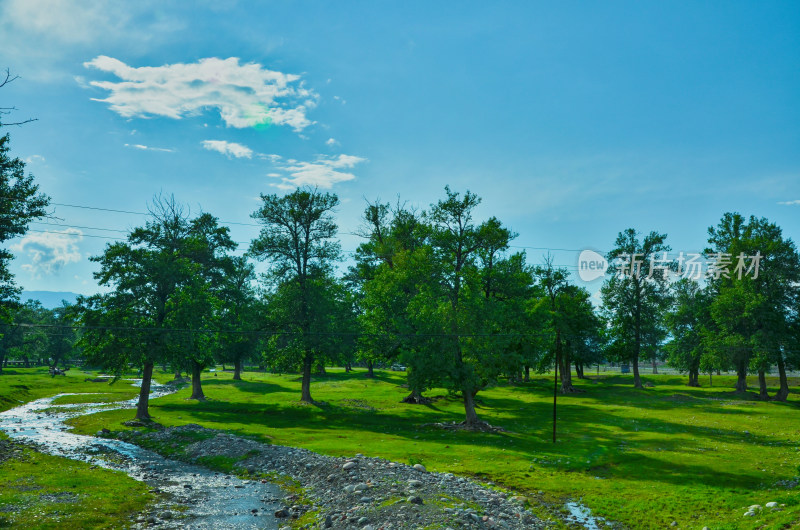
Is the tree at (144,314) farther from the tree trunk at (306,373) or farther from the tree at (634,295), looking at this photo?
the tree at (634,295)

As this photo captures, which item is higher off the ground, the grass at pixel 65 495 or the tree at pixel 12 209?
the tree at pixel 12 209

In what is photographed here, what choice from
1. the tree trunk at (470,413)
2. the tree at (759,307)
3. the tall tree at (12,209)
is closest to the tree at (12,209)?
the tall tree at (12,209)

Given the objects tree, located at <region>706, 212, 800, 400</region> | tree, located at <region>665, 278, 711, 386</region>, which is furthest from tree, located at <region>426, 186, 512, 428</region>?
tree, located at <region>665, 278, 711, 386</region>

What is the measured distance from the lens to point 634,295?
3556 inches

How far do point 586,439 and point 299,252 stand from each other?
38.1 meters

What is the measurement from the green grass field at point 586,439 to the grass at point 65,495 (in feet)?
40.6

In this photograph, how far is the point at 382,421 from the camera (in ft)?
169

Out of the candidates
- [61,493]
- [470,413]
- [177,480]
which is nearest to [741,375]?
[470,413]

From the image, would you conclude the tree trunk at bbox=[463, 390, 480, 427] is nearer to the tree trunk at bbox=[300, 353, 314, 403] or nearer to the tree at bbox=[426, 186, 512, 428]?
the tree at bbox=[426, 186, 512, 428]

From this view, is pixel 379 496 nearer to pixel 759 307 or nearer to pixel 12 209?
pixel 12 209

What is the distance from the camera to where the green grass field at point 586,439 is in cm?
2378

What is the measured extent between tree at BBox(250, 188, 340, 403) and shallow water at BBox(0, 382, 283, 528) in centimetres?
2410

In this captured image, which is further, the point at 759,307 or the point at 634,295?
the point at 634,295

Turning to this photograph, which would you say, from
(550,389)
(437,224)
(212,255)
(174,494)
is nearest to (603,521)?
(174,494)
